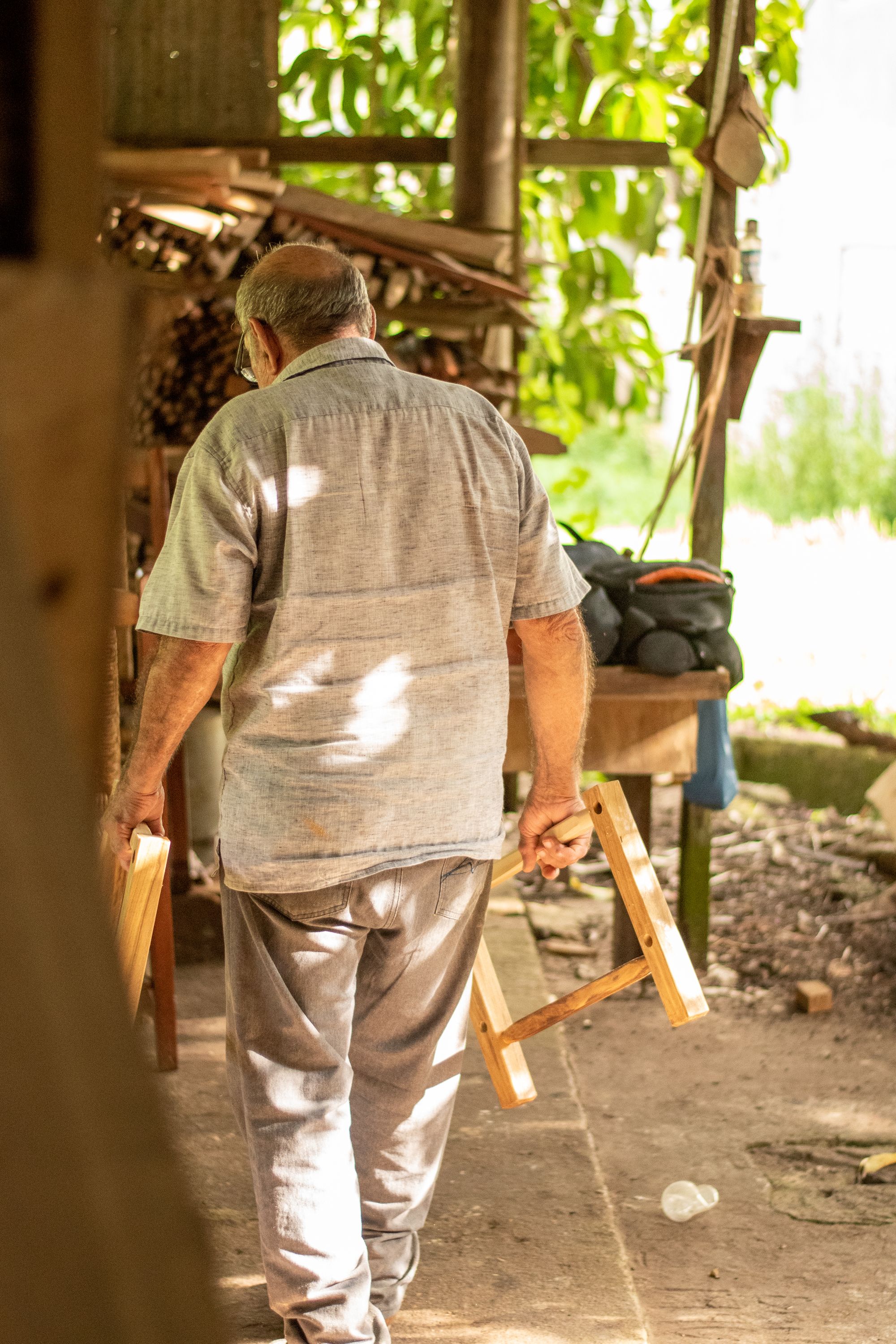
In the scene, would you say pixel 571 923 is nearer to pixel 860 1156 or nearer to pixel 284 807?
pixel 860 1156

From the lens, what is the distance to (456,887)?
2.26 meters

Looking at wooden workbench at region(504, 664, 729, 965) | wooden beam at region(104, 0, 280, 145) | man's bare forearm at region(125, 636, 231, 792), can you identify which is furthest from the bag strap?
wooden beam at region(104, 0, 280, 145)

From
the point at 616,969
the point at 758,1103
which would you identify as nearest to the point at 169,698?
the point at 616,969

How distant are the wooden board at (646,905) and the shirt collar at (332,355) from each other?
901 millimetres

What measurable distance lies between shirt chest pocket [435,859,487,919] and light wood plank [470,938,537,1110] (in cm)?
56

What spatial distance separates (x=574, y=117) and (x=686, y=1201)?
16.4ft

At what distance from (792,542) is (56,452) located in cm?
866

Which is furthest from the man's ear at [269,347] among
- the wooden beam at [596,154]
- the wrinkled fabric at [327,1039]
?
the wooden beam at [596,154]

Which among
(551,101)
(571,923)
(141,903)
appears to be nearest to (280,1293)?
(141,903)

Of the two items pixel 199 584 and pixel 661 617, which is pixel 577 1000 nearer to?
pixel 199 584

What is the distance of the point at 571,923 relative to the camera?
4.98 meters

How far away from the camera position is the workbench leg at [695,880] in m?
4.22

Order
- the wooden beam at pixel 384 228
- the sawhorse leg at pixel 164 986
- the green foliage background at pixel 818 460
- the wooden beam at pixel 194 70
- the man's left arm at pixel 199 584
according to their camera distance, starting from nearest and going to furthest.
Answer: the man's left arm at pixel 199 584, the sawhorse leg at pixel 164 986, the wooden beam at pixel 384 228, the wooden beam at pixel 194 70, the green foliage background at pixel 818 460

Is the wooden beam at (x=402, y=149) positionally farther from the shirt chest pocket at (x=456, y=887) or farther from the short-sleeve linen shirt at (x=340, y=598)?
the shirt chest pocket at (x=456, y=887)
